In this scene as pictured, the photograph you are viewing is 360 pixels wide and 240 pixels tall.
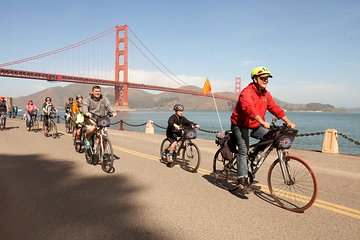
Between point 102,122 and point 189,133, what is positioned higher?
point 102,122

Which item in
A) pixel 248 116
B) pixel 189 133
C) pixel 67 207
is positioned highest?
pixel 248 116

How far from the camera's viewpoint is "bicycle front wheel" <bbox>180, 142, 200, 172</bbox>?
649 cm

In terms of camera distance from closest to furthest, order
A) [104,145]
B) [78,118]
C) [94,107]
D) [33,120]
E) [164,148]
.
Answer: [104,145] → [94,107] → [164,148] → [78,118] → [33,120]

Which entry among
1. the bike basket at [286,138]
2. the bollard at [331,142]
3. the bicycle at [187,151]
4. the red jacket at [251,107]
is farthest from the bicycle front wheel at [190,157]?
the bollard at [331,142]

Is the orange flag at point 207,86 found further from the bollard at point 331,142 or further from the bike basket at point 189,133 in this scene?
the bike basket at point 189,133

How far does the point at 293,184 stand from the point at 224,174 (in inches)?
55.9

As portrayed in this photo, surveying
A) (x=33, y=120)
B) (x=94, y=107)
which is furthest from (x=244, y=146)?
(x=33, y=120)

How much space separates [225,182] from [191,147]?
4.57 ft

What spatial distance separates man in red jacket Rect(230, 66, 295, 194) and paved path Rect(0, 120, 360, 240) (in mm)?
590

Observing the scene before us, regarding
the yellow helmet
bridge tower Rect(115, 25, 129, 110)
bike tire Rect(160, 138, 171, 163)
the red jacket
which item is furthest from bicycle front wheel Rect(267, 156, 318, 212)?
bridge tower Rect(115, 25, 129, 110)

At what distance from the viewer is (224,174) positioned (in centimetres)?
529

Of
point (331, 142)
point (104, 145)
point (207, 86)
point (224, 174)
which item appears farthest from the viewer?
point (207, 86)

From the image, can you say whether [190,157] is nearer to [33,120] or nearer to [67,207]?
[67,207]

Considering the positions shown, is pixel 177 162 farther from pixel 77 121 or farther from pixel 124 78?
pixel 124 78
